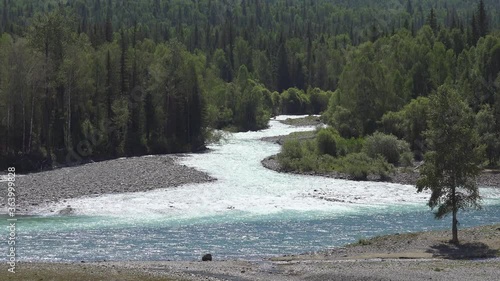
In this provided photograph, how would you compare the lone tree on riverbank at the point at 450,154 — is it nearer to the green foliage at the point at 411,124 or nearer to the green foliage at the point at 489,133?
the green foliage at the point at 489,133

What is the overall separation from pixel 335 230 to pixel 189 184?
2161 centimetres

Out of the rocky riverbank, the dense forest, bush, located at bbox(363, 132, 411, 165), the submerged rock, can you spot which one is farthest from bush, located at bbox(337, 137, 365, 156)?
the submerged rock

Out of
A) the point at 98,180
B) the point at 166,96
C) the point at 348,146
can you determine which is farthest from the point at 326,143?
the point at 98,180

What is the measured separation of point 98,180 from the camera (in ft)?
214

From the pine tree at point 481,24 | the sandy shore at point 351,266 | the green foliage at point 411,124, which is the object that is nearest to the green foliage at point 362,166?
the green foliage at point 411,124

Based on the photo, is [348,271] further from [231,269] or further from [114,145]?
[114,145]

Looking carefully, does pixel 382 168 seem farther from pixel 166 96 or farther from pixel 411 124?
pixel 166 96

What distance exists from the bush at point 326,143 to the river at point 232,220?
12.7 m

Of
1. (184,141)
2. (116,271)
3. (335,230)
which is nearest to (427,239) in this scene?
(335,230)

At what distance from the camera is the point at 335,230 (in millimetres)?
47500

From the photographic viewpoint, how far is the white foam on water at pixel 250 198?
175 ft

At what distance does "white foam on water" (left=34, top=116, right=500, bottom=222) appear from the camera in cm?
5338

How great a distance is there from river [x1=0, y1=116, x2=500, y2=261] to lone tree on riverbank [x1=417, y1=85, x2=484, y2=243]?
5.56 m

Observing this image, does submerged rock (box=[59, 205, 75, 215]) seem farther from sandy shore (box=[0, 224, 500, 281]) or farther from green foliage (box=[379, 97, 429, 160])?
green foliage (box=[379, 97, 429, 160])
